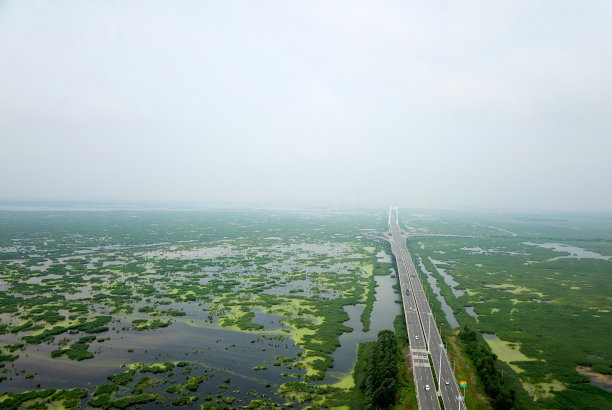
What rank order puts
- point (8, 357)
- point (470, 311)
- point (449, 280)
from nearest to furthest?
point (8, 357) → point (470, 311) → point (449, 280)

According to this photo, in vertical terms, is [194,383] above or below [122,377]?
below

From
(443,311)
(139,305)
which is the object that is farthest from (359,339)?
(139,305)

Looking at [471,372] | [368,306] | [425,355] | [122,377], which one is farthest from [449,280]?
[122,377]

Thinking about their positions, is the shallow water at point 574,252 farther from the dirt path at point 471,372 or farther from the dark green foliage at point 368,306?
the dirt path at point 471,372

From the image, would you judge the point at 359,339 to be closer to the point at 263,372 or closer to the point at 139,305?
the point at 263,372

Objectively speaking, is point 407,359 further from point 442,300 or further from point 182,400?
point 442,300

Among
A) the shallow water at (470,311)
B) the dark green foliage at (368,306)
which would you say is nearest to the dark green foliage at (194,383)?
the dark green foliage at (368,306)
